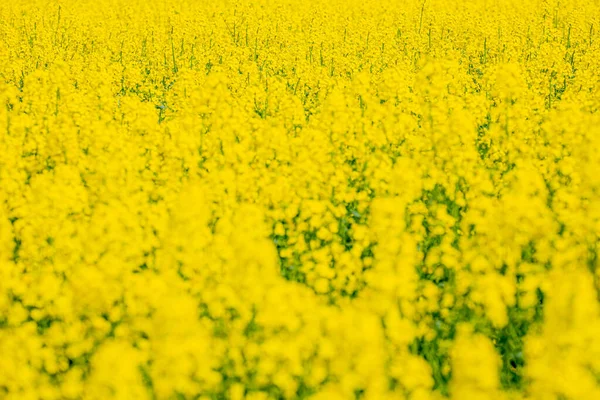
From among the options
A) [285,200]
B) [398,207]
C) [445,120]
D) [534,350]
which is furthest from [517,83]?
[534,350]

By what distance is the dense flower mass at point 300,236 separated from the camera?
2.59 metres

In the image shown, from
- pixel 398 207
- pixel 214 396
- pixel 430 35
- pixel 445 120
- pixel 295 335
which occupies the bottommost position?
pixel 214 396

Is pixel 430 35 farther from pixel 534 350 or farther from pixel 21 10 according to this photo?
pixel 534 350

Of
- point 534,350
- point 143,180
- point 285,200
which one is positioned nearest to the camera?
point 534,350

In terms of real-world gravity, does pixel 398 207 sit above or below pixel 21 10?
below

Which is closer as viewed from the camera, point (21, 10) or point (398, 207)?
point (398, 207)

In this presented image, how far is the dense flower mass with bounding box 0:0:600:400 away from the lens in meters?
2.59

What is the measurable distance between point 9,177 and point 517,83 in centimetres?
519

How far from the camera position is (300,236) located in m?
4.48

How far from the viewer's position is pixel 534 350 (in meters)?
2.41

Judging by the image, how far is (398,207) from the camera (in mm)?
3859

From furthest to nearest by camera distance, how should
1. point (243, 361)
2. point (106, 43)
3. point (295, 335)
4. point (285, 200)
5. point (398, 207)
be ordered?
1. point (106, 43)
2. point (285, 200)
3. point (398, 207)
4. point (243, 361)
5. point (295, 335)

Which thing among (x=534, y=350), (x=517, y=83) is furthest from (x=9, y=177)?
(x=517, y=83)

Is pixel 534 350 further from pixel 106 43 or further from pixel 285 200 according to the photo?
pixel 106 43
